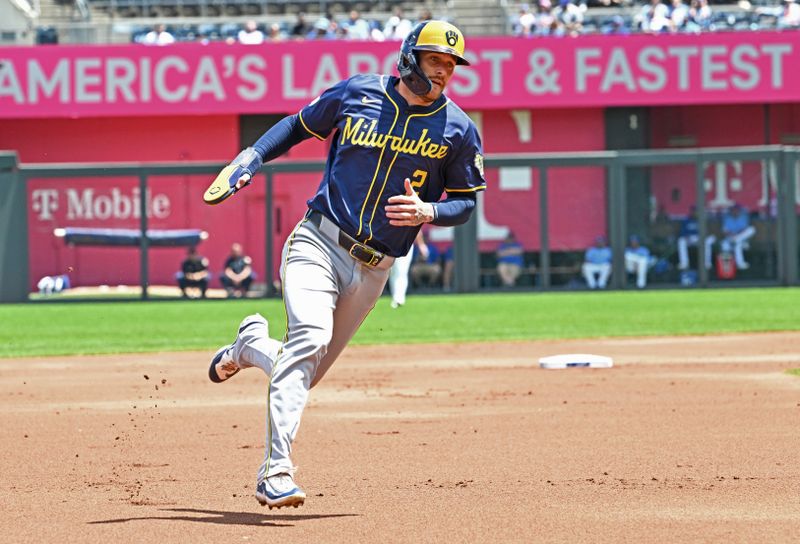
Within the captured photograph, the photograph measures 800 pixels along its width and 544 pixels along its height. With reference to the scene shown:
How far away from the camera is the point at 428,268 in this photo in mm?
27094

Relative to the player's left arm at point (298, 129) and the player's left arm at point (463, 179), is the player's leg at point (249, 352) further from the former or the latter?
the player's left arm at point (463, 179)

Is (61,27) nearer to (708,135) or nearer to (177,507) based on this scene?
(708,135)

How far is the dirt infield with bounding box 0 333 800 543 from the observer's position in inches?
218

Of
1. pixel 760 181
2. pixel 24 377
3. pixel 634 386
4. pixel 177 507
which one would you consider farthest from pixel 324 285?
pixel 760 181

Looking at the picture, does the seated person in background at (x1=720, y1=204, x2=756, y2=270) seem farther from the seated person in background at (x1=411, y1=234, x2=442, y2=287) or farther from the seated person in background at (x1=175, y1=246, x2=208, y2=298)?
the seated person in background at (x1=175, y1=246, x2=208, y2=298)

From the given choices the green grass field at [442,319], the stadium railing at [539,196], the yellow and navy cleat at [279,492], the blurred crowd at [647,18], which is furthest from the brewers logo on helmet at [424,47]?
the blurred crowd at [647,18]

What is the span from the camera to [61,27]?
1184 inches

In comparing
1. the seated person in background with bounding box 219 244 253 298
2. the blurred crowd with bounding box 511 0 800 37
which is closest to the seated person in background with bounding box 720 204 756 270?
the blurred crowd with bounding box 511 0 800 37

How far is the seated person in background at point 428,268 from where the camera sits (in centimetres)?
2700

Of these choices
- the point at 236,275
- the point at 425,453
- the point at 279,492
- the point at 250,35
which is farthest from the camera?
the point at 250,35

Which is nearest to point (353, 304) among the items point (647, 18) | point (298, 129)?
point (298, 129)

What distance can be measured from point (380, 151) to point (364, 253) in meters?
0.47

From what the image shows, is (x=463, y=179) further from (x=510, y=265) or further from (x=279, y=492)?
(x=510, y=265)

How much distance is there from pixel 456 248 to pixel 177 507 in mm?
21355
